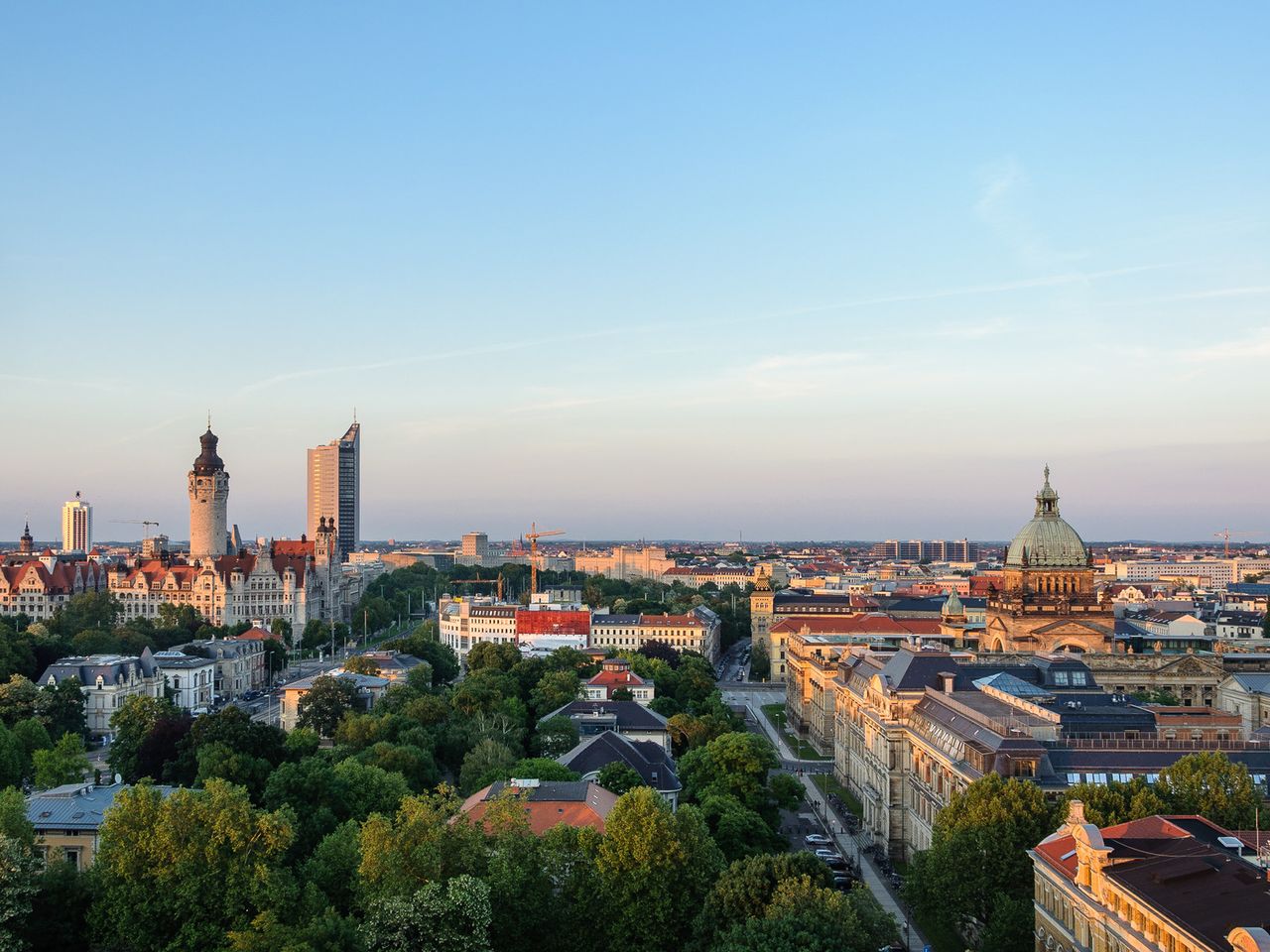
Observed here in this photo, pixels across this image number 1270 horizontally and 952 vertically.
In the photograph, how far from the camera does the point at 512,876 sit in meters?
42.4

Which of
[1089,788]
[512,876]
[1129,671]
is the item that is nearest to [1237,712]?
[1129,671]

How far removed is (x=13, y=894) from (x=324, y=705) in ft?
151

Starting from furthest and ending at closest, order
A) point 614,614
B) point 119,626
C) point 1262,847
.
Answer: point 614,614 < point 119,626 < point 1262,847

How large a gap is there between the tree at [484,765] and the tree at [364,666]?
1530 inches

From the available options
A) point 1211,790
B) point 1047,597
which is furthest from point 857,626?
point 1211,790

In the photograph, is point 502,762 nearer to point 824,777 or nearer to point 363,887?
point 363,887

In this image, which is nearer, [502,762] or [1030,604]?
[502,762]

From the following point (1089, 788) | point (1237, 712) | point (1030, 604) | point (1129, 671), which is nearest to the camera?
point (1089, 788)

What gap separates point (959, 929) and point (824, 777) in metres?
37.7

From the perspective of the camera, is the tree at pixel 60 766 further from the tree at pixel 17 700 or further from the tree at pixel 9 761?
the tree at pixel 17 700

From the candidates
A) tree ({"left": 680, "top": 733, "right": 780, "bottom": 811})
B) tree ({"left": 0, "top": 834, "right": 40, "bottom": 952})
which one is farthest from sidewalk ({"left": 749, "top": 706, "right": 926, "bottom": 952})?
tree ({"left": 0, "top": 834, "right": 40, "bottom": 952})

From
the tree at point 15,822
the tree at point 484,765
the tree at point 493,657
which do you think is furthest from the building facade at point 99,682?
the tree at point 15,822

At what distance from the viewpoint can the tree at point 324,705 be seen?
3423 inches

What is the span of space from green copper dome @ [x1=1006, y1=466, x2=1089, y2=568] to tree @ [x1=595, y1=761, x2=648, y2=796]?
58.2 meters
